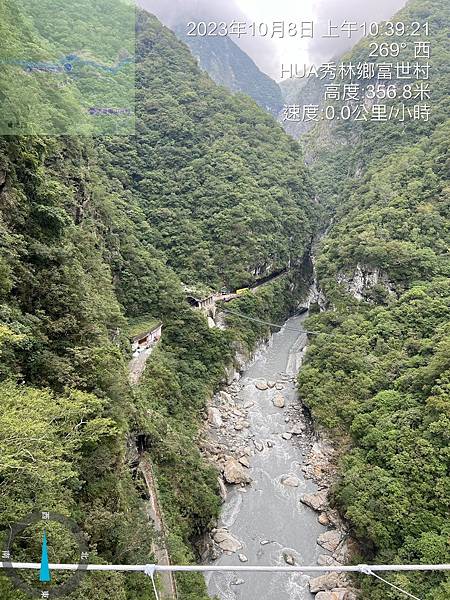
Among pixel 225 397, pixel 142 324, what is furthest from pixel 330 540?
pixel 142 324

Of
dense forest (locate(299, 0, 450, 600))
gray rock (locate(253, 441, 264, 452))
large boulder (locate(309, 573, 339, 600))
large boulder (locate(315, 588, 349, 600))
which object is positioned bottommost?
large boulder (locate(309, 573, 339, 600))

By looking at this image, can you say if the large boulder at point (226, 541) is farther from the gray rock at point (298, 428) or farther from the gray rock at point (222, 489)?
the gray rock at point (298, 428)

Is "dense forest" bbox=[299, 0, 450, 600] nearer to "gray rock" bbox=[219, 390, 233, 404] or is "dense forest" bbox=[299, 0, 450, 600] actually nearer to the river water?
the river water

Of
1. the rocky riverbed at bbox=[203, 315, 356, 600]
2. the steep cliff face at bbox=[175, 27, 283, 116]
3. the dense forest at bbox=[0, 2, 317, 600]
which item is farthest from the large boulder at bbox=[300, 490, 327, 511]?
the steep cliff face at bbox=[175, 27, 283, 116]

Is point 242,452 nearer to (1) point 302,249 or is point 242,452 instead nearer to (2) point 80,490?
(2) point 80,490

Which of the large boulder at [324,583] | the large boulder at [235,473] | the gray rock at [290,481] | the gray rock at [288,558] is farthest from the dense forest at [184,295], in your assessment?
the gray rock at [288,558]

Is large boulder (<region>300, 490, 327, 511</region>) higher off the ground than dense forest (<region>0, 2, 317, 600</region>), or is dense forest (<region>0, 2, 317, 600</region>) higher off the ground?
dense forest (<region>0, 2, 317, 600</region>)

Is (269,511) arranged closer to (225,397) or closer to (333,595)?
(333,595)
